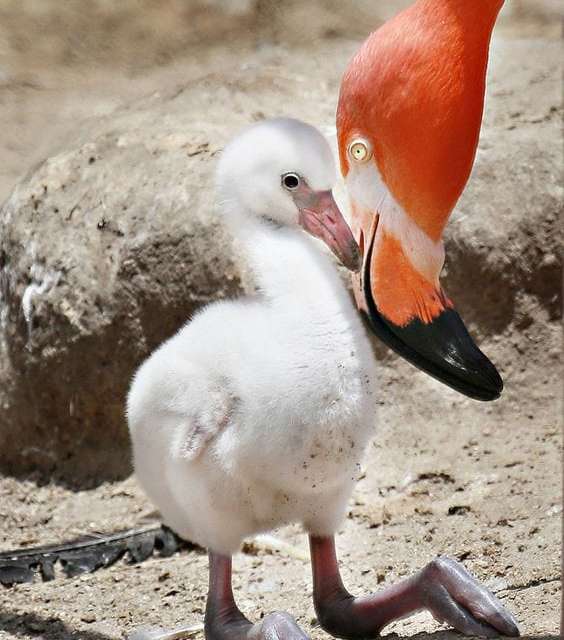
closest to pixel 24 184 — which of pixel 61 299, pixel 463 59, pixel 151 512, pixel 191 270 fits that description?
pixel 61 299

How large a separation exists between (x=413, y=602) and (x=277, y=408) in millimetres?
486

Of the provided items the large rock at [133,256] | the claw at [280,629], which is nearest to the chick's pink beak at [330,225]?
the claw at [280,629]

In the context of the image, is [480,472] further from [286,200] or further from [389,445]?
[286,200]


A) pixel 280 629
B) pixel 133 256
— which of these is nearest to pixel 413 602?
pixel 280 629

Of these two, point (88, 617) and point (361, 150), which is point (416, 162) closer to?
point (361, 150)

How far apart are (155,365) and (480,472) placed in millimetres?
1262

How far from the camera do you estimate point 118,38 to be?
580 centimetres

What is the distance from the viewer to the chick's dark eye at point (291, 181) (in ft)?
8.81

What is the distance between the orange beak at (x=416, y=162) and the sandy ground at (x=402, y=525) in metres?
0.57

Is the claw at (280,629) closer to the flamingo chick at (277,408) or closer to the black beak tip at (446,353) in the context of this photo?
the flamingo chick at (277,408)

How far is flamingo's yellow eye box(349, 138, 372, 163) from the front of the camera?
2721mm

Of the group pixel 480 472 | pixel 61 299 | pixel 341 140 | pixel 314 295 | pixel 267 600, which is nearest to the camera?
pixel 314 295

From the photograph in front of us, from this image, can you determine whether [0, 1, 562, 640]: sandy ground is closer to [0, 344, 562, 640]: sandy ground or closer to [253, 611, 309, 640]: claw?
[0, 344, 562, 640]: sandy ground

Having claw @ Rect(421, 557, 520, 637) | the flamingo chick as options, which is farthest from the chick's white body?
claw @ Rect(421, 557, 520, 637)
